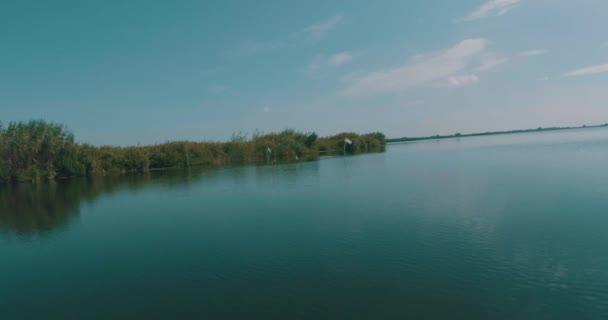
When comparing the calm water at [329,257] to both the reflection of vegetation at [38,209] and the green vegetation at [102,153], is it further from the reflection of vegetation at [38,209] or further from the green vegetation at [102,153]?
the green vegetation at [102,153]

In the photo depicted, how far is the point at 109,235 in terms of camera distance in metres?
12.4

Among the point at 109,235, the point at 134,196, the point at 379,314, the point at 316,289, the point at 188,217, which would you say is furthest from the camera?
the point at 134,196

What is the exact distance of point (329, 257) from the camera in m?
8.71

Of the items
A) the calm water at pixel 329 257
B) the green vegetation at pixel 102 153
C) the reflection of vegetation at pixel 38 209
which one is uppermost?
the green vegetation at pixel 102 153

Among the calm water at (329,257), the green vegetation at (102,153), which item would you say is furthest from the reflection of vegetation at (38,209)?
the green vegetation at (102,153)

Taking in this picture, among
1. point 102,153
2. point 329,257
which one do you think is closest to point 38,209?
point 329,257

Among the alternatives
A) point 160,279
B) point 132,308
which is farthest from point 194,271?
point 132,308

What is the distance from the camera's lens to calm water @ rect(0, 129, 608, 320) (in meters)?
6.36

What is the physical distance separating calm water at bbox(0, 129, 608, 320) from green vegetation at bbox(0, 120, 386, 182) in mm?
22899

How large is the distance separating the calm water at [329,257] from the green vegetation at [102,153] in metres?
22.9

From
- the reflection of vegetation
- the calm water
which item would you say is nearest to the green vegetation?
the reflection of vegetation

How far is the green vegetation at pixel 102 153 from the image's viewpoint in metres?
34.8

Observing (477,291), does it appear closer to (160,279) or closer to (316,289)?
(316,289)

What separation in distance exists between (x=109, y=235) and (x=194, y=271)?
233 inches
